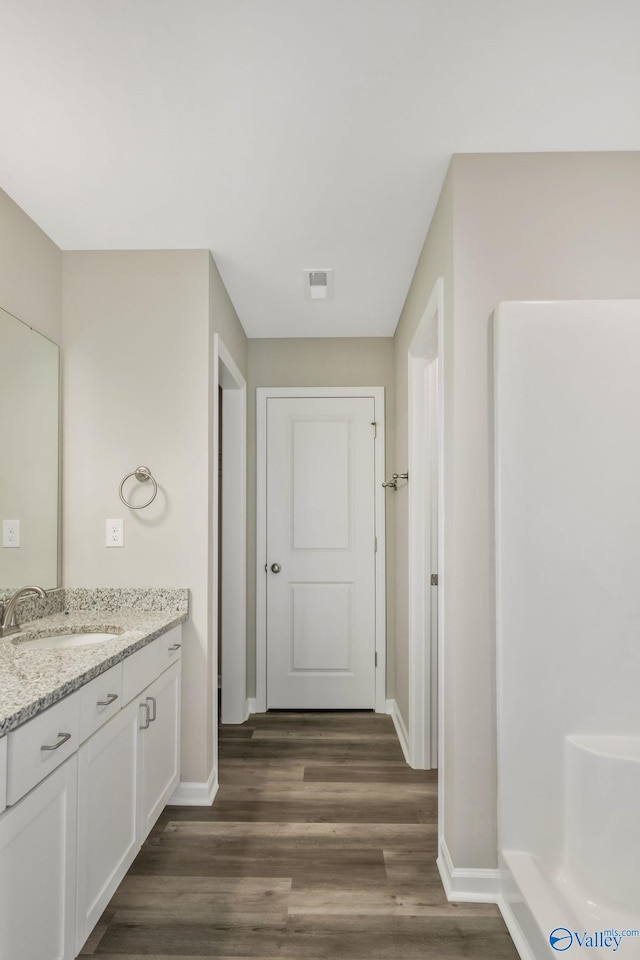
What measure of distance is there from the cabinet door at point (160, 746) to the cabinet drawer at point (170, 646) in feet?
0.12

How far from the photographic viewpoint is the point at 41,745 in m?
1.35

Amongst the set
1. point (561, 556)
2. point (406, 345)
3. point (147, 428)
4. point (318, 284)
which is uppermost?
point (318, 284)

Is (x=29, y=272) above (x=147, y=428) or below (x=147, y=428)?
above

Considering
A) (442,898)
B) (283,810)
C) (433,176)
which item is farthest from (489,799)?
(433,176)

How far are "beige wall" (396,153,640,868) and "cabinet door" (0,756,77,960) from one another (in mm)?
1177

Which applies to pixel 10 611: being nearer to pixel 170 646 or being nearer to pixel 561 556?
pixel 170 646

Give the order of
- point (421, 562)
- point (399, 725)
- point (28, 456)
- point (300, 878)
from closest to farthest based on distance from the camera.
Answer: point (300, 878) < point (28, 456) < point (421, 562) < point (399, 725)

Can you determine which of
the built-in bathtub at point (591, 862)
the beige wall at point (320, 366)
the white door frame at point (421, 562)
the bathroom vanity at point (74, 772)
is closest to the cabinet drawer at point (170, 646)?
the bathroom vanity at point (74, 772)

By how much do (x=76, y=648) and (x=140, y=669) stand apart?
0.85 ft

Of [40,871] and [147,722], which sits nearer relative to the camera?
[40,871]

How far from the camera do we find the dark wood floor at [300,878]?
181 cm

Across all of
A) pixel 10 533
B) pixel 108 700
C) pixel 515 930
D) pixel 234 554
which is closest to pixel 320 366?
pixel 234 554

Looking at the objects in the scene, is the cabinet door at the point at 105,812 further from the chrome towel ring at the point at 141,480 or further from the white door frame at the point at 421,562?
the white door frame at the point at 421,562

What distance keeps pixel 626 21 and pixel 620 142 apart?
0.56 meters
